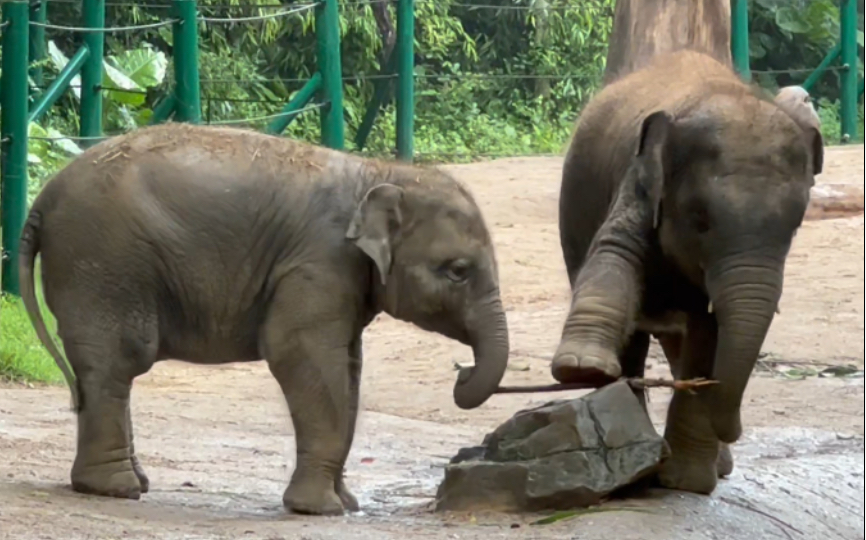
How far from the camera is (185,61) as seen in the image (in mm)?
10875

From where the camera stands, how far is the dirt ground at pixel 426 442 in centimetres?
505

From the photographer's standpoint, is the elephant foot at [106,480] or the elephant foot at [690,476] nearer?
the elephant foot at [106,480]

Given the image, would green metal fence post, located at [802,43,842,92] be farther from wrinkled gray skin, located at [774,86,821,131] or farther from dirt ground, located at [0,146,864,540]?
wrinkled gray skin, located at [774,86,821,131]

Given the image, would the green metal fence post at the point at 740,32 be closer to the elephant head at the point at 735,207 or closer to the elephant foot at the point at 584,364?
the elephant head at the point at 735,207

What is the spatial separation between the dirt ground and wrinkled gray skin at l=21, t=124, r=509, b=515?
322 millimetres

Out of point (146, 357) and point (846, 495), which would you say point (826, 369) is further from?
point (146, 357)

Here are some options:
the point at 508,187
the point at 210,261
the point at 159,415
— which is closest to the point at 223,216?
the point at 210,261

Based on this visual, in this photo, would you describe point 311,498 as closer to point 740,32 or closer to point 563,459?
point 563,459

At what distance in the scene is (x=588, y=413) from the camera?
18.0 ft

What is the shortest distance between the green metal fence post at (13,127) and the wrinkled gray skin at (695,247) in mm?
4250

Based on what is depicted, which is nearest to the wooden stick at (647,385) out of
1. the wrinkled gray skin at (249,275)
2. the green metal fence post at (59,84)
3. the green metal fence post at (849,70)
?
the wrinkled gray skin at (249,275)

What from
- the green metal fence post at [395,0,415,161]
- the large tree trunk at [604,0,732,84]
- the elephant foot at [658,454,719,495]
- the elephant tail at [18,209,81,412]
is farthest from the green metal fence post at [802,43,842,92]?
the elephant tail at [18,209,81,412]

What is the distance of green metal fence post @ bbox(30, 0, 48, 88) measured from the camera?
490 inches

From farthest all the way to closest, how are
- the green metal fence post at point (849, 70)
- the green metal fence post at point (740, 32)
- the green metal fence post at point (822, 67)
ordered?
the green metal fence post at point (822, 67)
the green metal fence post at point (849, 70)
the green metal fence post at point (740, 32)
